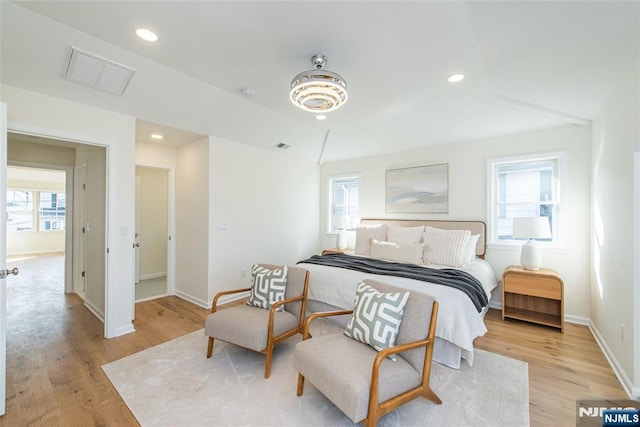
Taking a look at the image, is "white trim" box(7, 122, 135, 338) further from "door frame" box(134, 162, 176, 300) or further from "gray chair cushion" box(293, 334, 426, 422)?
"gray chair cushion" box(293, 334, 426, 422)

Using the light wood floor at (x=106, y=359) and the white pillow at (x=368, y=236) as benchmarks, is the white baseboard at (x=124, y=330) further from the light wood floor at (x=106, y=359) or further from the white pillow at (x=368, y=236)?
the white pillow at (x=368, y=236)

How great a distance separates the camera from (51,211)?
9266mm

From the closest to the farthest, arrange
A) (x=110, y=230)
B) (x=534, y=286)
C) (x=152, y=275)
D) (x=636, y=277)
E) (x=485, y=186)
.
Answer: (x=636, y=277)
(x=110, y=230)
(x=534, y=286)
(x=485, y=186)
(x=152, y=275)

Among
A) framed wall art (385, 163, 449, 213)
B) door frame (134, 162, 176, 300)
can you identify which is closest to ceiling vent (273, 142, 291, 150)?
door frame (134, 162, 176, 300)

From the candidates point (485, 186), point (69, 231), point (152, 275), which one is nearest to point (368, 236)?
point (485, 186)

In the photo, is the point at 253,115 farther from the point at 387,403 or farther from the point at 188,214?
the point at 387,403

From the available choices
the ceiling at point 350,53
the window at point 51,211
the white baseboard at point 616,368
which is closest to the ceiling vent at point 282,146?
the ceiling at point 350,53

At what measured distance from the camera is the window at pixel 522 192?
12.1 ft

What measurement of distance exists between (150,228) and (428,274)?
5387mm

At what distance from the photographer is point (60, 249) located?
9.34 metres

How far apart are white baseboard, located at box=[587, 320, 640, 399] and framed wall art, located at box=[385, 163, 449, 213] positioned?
2.25 m

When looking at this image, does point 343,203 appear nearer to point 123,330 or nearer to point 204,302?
point 204,302

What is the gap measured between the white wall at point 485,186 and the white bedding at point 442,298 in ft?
3.24

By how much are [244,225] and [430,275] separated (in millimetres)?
2979
